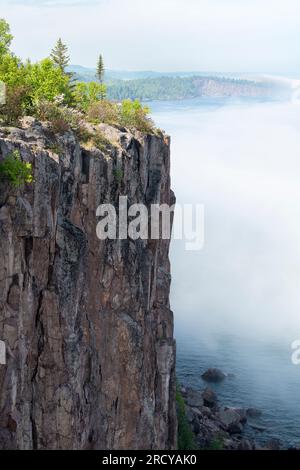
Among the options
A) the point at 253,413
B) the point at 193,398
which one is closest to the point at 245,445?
the point at 193,398

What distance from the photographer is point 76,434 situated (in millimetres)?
39938

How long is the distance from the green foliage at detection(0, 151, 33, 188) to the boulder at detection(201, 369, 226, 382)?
101794mm

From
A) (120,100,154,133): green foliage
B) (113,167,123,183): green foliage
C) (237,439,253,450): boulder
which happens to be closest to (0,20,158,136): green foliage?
(120,100,154,133): green foliage

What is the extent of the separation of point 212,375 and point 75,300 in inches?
3655

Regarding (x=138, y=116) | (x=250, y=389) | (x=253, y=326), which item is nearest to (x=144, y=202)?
(x=138, y=116)

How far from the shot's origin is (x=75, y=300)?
39094mm

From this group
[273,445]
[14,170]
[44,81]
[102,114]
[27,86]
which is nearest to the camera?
[14,170]

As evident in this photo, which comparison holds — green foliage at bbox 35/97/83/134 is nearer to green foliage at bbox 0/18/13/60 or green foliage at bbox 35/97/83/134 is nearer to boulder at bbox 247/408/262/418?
green foliage at bbox 0/18/13/60

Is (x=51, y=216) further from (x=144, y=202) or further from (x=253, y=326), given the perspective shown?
(x=253, y=326)

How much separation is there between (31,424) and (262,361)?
121540mm

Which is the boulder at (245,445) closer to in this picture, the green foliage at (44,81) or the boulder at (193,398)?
the boulder at (193,398)

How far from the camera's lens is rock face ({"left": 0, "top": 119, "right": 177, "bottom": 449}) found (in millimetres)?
31938

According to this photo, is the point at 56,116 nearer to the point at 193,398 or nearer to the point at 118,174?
the point at 118,174

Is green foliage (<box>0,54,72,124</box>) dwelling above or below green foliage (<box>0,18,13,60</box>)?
below
